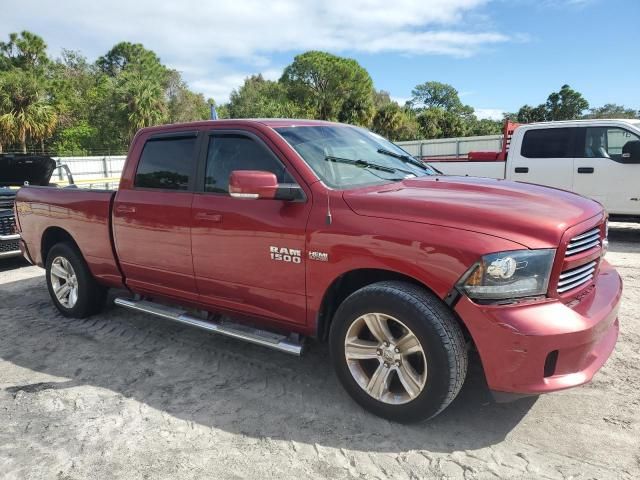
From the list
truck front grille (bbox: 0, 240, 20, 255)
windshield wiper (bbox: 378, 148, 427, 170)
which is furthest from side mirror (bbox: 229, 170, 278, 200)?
truck front grille (bbox: 0, 240, 20, 255)

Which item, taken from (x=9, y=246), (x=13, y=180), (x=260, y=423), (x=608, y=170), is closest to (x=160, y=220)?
(x=260, y=423)

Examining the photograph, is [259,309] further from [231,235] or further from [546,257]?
[546,257]

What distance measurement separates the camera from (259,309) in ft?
11.7

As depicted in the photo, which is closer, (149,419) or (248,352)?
(149,419)

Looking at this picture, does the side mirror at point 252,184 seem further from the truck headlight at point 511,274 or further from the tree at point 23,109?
the tree at point 23,109

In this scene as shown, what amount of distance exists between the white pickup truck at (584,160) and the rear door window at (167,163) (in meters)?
6.58

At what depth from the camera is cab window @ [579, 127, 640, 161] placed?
8148 millimetres

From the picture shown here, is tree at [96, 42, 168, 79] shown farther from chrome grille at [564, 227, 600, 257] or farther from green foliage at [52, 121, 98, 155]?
chrome grille at [564, 227, 600, 257]

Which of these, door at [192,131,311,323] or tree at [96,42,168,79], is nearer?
door at [192,131,311,323]

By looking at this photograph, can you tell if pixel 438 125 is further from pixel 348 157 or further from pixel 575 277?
pixel 575 277

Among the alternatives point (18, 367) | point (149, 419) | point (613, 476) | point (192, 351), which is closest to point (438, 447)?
point (613, 476)

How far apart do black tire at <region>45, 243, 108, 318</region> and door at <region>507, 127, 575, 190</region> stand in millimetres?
6987

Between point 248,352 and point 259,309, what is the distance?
724 mm

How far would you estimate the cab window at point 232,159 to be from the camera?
353cm
